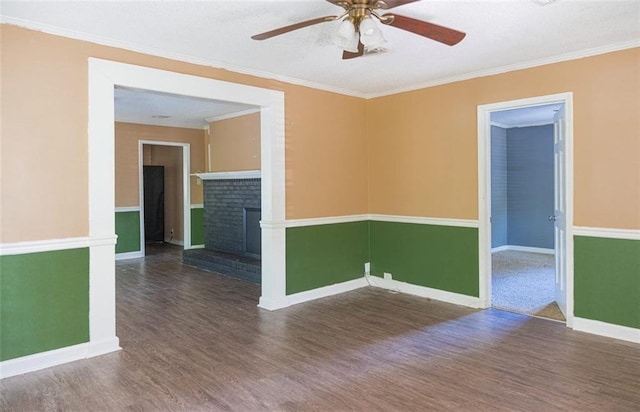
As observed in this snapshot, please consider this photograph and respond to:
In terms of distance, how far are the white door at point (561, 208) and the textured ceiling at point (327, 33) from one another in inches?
27.7

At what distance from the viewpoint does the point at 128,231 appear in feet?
24.6

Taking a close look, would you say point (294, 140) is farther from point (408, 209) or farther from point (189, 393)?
Answer: point (189, 393)

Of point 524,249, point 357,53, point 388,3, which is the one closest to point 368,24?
point 388,3

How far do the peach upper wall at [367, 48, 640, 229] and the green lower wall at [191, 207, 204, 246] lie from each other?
4.16 m

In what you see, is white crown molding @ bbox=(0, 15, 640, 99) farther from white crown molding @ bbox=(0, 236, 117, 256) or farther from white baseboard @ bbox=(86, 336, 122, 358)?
white baseboard @ bbox=(86, 336, 122, 358)

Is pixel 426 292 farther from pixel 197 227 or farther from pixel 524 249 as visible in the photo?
pixel 197 227

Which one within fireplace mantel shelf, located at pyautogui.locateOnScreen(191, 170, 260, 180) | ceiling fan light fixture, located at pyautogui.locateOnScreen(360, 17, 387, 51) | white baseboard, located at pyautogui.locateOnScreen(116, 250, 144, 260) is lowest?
white baseboard, located at pyautogui.locateOnScreen(116, 250, 144, 260)

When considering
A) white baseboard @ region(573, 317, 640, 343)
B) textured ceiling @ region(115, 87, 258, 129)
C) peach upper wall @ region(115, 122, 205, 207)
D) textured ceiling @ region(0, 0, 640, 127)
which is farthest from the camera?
peach upper wall @ region(115, 122, 205, 207)

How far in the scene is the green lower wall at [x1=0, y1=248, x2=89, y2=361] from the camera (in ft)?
9.43

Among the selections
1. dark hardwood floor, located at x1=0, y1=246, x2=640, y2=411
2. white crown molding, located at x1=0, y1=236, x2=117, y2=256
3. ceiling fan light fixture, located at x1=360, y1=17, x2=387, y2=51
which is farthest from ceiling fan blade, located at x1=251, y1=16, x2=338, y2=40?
dark hardwood floor, located at x1=0, y1=246, x2=640, y2=411

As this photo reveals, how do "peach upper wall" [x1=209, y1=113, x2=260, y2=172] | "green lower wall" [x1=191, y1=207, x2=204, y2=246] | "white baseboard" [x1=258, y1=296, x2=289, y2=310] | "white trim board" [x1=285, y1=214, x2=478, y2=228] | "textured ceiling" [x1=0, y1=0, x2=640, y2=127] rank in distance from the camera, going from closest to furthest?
"textured ceiling" [x1=0, y1=0, x2=640, y2=127] → "white baseboard" [x1=258, y1=296, x2=289, y2=310] → "white trim board" [x1=285, y1=214, x2=478, y2=228] → "peach upper wall" [x1=209, y1=113, x2=260, y2=172] → "green lower wall" [x1=191, y1=207, x2=204, y2=246]

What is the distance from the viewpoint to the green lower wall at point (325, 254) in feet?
15.2

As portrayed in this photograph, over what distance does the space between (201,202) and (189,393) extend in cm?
609

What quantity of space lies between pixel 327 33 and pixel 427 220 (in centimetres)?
249
